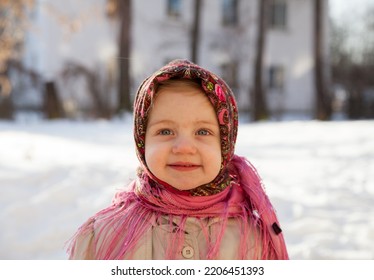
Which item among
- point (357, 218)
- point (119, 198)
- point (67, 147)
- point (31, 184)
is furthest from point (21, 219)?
point (67, 147)

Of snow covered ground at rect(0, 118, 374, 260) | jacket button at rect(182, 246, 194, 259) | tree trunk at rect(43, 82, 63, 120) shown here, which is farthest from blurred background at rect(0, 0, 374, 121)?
jacket button at rect(182, 246, 194, 259)

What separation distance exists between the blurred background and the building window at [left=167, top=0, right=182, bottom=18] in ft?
0.09

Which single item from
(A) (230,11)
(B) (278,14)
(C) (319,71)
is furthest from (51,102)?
(B) (278,14)

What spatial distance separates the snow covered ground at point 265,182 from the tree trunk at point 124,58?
390 centimetres

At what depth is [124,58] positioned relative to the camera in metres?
8.91

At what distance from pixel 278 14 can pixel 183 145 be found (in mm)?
14980

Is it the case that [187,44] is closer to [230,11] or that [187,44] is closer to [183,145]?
[230,11]

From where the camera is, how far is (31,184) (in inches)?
116

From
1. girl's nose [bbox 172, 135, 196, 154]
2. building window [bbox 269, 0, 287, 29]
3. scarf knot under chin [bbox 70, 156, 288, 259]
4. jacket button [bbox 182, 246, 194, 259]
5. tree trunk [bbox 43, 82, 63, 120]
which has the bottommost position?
tree trunk [bbox 43, 82, 63, 120]

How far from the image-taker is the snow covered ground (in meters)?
2.24

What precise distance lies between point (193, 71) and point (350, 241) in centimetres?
133

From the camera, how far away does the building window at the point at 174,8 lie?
13.9 metres

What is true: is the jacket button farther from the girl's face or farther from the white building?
the white building
